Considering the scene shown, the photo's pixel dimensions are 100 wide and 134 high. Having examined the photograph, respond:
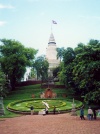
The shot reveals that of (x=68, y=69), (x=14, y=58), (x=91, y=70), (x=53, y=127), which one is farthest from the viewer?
(x=14, y=58)

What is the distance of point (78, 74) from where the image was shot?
32.3 meters

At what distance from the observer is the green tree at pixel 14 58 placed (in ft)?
174

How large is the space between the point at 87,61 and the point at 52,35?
188ft

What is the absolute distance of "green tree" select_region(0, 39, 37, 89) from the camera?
52906mm

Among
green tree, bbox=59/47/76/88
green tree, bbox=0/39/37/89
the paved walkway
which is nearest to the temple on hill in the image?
green tree, bbox=0/39/37/89

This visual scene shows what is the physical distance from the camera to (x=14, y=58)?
53.3 m

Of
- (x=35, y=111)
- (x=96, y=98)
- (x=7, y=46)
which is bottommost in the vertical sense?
(x=35, y=111)

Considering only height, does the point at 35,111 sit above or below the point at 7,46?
below

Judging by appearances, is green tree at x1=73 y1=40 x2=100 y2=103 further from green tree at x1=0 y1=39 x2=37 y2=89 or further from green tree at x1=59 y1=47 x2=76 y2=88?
green tree at x1=0 y1=39 x2=37 y2=89

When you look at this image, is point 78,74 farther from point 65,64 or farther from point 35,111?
point 65,64

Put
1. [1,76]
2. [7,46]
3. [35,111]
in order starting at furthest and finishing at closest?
[7,46] → [1,76] → [35,111]

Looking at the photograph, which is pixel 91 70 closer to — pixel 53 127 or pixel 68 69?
pixel 53 127

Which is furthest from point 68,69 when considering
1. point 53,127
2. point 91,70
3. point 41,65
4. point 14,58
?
point 53,127

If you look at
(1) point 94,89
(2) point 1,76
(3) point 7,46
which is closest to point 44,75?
(3) point 7,46
